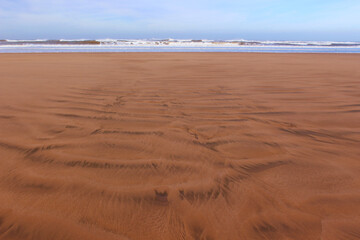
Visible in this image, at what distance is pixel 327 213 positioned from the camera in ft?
3.88

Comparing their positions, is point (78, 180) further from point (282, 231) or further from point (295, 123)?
point (295, 123)

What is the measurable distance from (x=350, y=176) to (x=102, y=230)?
1593 mm

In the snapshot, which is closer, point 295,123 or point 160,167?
point 160,167

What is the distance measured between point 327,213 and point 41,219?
4.94 ft

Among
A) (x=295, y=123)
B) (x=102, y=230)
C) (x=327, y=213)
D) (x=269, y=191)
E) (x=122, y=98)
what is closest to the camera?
(x=102, y=230)

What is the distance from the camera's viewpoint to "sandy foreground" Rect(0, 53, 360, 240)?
1112 mm

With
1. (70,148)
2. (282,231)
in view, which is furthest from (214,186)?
(70,148)

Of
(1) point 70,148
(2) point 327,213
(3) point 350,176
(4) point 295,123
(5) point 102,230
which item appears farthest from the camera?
(4) point 295,123

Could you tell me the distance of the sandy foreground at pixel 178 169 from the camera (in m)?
1.11

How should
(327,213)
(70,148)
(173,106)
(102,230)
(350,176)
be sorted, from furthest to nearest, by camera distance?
1. (173,106)
2. (70,148)
3. (350,176)
4. (327,213)
5. (102,230)

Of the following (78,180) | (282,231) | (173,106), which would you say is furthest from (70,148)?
(282,231)

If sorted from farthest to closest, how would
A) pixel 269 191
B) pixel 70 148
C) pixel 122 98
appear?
pixel 122 98 < pixel 70 148 < pixel 269 191

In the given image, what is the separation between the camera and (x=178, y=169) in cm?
154

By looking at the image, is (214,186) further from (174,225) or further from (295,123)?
(295,123)
